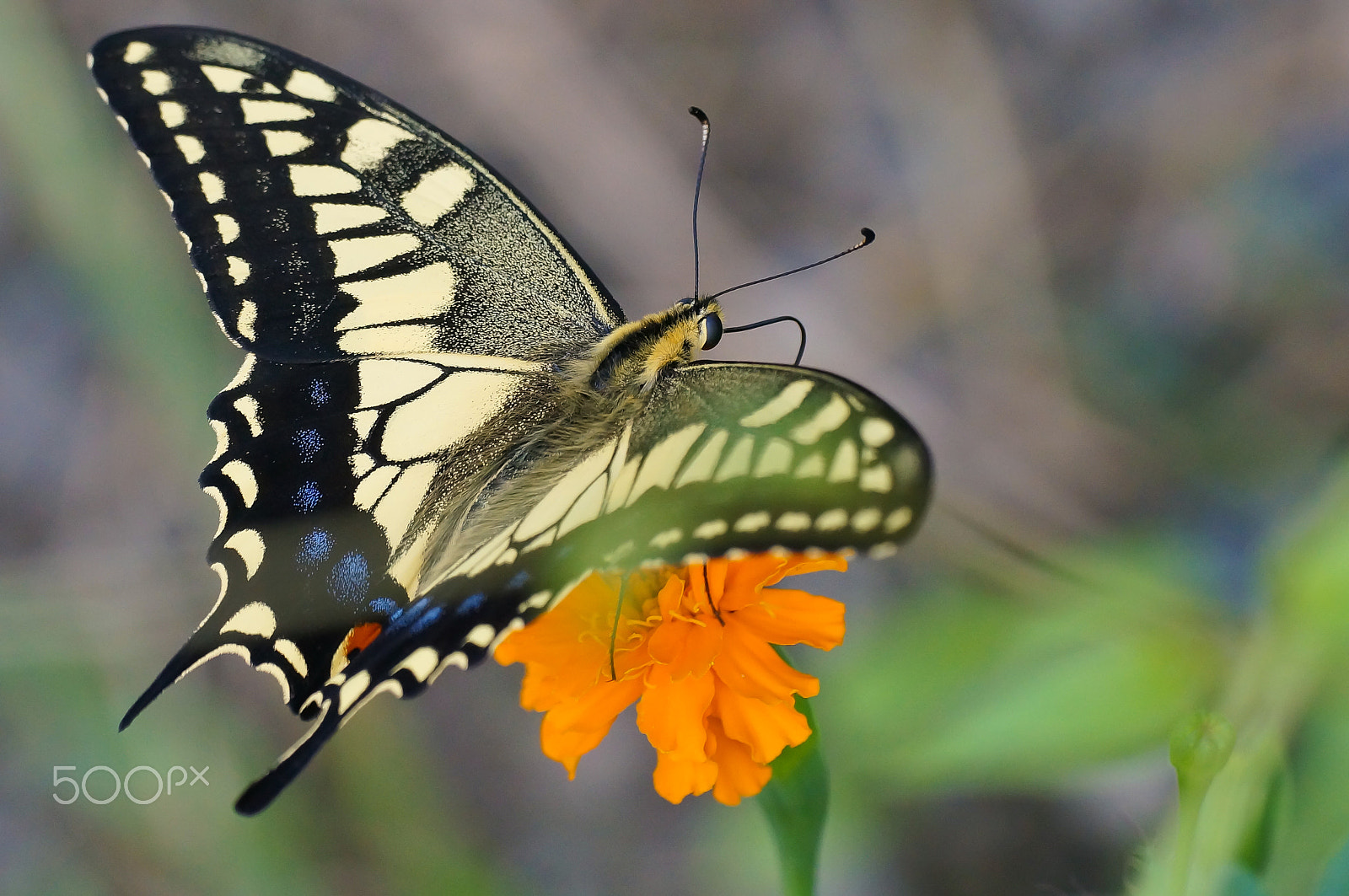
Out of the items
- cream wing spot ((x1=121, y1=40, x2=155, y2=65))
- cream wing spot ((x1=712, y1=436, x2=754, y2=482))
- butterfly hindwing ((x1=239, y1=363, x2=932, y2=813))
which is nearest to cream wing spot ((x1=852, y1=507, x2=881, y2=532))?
butterfly hindwing ((x1=239, y1=363, x2=932, y2=813))

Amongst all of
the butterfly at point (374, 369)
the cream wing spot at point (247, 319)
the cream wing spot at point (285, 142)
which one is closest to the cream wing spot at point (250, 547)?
the butterfly at point (374, 369)

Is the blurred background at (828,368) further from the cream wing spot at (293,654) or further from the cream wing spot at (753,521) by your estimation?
the cream wing spot at (293,654)

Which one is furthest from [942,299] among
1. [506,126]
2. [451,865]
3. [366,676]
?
[366,676]

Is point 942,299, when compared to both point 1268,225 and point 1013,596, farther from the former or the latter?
point 1013,596

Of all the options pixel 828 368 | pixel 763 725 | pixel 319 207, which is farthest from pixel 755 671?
pixel 828 368

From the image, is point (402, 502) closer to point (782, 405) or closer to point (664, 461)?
point (664, 461)

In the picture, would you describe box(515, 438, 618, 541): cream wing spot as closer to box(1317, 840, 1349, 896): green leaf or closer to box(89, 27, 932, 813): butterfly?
box(89, 27, 932, 813): butterfly
